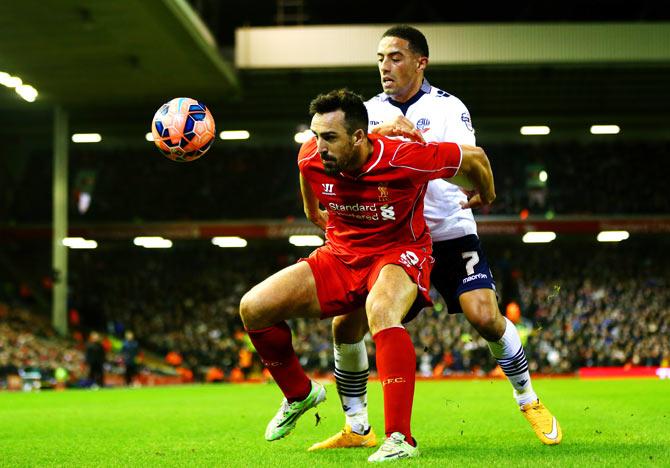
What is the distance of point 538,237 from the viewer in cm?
3170

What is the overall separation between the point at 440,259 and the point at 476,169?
1.03 meters

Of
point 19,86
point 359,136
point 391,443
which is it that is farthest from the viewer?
point 19,86

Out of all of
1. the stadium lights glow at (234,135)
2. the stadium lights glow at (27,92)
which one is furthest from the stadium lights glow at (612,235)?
the stadium lights glow at (27,92)

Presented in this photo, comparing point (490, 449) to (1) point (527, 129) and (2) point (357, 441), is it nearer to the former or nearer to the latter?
(2) point (357, 441)

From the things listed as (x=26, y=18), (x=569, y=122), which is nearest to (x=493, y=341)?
(x=26, y=18)

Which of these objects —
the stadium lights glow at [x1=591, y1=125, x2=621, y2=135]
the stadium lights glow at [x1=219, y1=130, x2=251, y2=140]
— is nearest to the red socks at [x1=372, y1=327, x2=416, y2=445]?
the stadium lights glow at [x1=219, y1=130, x2=251, y2=140]

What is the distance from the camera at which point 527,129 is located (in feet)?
109

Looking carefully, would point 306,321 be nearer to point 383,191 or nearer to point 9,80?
point 9,80

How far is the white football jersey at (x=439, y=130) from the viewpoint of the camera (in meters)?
5.77

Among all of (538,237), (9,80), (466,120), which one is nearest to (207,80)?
(9,80)

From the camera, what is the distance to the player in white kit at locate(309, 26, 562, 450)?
559 cm

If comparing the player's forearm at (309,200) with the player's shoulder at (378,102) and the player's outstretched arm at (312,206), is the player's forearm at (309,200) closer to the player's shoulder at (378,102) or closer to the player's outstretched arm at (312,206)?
the player's outstretched arm at (312,206)

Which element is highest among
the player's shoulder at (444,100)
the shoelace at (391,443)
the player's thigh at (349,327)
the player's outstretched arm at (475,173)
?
the player's shoulder at (444,100)

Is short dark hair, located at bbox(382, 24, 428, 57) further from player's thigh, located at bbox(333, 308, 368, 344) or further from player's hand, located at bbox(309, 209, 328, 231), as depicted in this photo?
player's thigh, located at bbox(333, 308, 368, 344)
